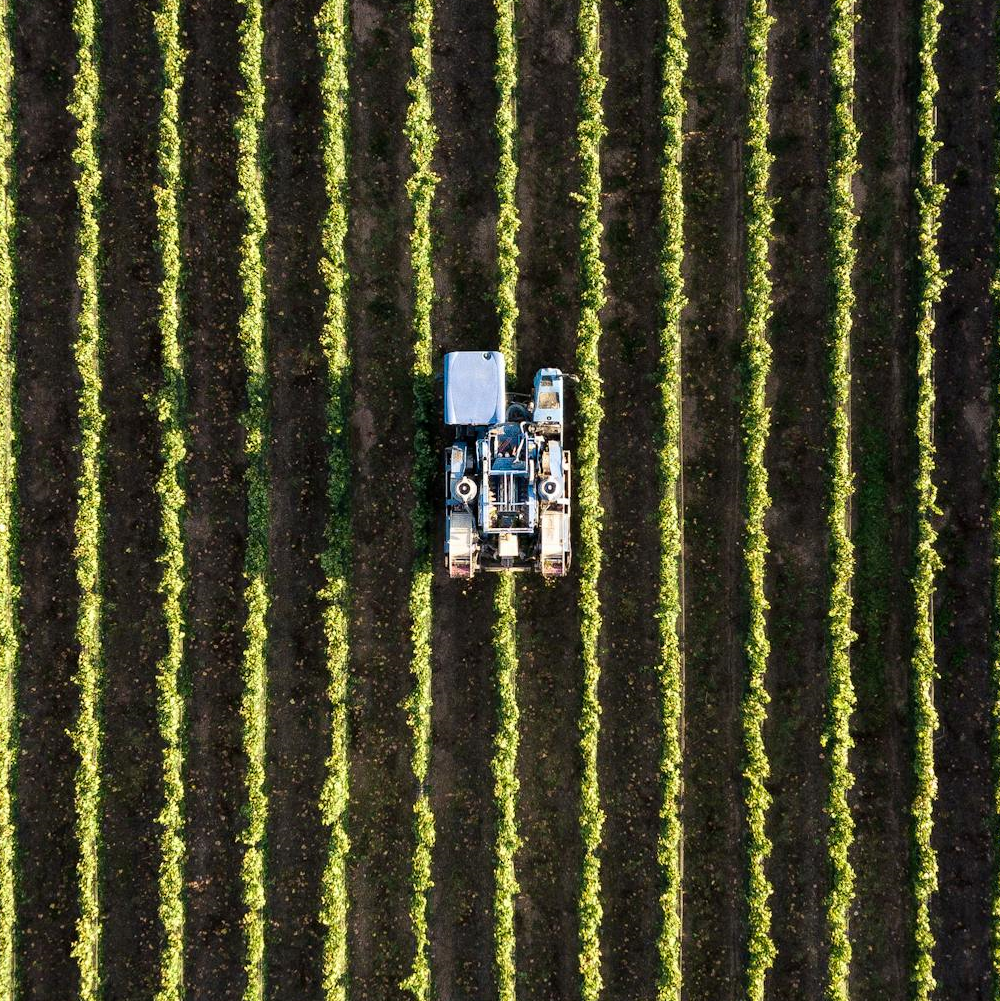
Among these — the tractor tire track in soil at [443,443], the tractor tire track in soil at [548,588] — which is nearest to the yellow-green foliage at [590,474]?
the tractor tire track in soil at [548,588]

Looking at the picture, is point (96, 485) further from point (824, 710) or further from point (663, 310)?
point (824, 710)

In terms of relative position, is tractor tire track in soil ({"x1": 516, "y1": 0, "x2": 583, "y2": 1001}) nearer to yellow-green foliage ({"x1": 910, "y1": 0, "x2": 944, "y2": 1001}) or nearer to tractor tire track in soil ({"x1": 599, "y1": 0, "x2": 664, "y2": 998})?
tractor tire track in soil ({"x1": 599, "y1": 0, "x2": 664, "y2": 998})

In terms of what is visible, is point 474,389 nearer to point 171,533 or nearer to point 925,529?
point 171,533

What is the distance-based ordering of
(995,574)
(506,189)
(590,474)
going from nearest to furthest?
(590,474), (506,189), (995,574)

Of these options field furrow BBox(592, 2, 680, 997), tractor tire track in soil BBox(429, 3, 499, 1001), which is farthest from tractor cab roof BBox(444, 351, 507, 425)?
field furrow BBox(592, 2, 680, 997)

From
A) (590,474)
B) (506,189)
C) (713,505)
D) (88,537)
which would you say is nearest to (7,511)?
(88,537)

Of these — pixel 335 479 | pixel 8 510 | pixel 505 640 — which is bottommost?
pixel 505 640

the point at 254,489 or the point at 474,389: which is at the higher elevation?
the point at 474,389
